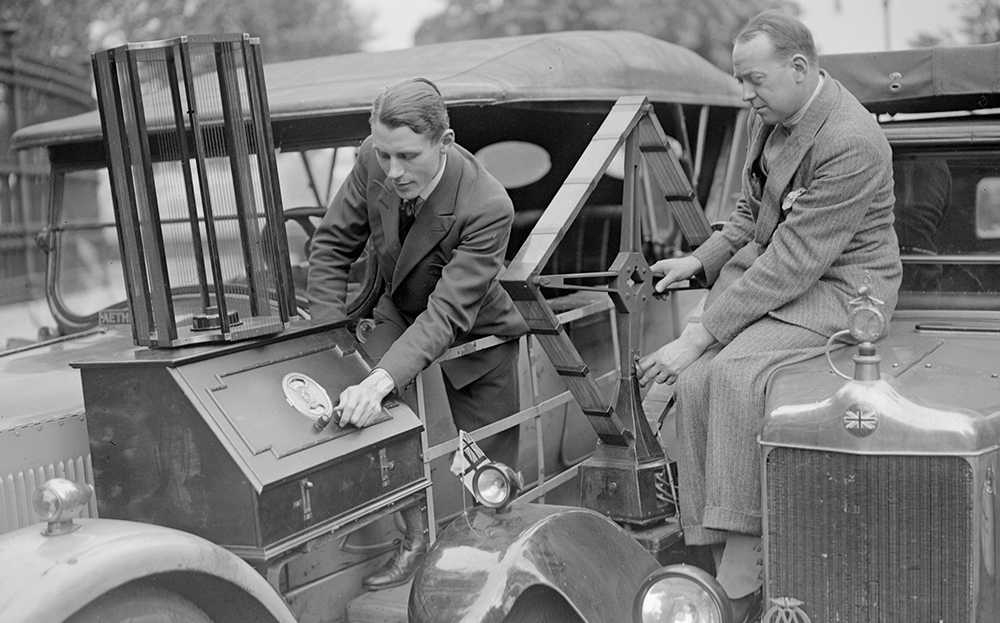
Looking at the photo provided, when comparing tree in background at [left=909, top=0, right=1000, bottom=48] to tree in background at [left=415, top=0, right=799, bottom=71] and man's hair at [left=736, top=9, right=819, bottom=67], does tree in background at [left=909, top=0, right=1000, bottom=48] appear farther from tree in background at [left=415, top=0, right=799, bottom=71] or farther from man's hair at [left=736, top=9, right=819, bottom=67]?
man's hair at [left=736, top=9, right=819, bottom=67]

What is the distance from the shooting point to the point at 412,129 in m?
3.42

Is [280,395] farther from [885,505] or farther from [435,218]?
[885,505]

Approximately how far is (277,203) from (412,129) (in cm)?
47

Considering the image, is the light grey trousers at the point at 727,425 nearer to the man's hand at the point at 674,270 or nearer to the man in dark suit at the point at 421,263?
the man's hand at the point at 674,270

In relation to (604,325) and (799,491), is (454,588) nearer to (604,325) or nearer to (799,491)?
(799,491)

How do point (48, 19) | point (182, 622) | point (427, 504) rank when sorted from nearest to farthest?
1. point (182, 622)
2. point (427, 504)
3. point (48, 19)

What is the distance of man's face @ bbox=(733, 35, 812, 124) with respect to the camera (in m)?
3.50

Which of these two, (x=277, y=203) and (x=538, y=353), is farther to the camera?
(x=538, y=353)

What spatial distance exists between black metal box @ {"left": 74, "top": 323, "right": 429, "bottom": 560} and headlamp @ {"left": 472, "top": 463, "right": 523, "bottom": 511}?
1.04ft

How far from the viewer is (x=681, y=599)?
2.90 m

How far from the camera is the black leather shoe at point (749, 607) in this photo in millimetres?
3277

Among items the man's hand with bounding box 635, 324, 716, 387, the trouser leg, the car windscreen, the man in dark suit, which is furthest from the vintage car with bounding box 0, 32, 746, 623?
the car windscreen

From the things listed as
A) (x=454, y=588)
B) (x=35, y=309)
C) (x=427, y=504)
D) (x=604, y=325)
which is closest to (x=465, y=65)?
(x=604, y=325)

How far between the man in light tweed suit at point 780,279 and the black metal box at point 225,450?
1.00 meters
